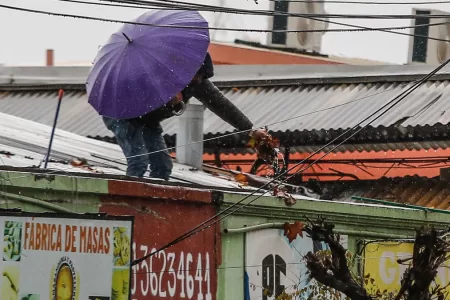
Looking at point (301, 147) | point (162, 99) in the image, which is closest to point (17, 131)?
point (162, 99)

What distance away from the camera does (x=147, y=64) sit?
13.1 m

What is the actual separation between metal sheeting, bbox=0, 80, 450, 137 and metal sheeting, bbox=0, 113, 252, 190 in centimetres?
208

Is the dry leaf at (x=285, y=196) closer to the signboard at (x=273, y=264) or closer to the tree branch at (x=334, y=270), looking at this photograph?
the signboard at (x=273, y=264)

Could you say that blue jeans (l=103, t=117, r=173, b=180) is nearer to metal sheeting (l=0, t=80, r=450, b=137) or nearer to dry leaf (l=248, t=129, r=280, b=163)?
dry leaf (l=248, t=129, r=280, b=163)

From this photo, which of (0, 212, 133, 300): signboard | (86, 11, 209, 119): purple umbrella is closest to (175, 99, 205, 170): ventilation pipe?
(86, 11, 209, 119): purple umbrella

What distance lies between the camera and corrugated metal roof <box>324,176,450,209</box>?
18.8m

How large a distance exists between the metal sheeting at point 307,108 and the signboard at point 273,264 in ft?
9.61

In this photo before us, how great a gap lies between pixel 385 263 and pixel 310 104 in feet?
16.3

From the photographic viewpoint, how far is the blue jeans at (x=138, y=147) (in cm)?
1302

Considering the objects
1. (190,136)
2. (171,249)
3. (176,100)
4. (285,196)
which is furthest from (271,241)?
(190,136)

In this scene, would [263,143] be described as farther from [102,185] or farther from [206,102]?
[102,185]

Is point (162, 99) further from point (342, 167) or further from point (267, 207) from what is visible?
point (342, 167)

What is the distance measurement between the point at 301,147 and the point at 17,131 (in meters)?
4.87

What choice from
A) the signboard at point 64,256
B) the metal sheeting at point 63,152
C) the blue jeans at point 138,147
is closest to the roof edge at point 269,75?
the metal sheeting at point 63,152
